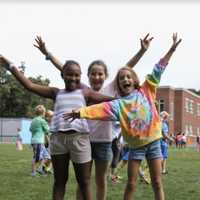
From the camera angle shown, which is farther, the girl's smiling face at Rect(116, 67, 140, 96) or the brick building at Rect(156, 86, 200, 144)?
the brick building at Rect(156, 86, 200, 144)

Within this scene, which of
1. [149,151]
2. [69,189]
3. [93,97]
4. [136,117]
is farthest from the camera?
[69,189]

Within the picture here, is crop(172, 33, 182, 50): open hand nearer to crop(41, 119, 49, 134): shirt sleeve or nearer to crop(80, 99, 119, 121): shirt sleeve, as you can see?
crop(80, 99, 119, 121): shirt sleeve

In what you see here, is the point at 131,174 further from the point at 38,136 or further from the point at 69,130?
the point at 38,136

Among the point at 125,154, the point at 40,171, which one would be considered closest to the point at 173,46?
the point at 125,154

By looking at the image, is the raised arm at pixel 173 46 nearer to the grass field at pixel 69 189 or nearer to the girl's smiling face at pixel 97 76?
the girl's smiling face at pixel 97 76

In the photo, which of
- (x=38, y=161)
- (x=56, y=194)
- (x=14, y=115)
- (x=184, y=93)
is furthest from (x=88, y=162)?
(x=184, y=93)

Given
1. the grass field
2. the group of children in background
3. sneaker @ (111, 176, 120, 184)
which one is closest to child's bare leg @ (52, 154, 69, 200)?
the group of children in background

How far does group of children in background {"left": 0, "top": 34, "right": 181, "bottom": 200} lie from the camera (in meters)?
5.64

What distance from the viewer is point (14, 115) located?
70938 millimetres

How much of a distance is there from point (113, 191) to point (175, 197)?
3.86 feet

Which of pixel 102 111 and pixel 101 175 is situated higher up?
pixel 102 111

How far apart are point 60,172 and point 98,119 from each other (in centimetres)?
72

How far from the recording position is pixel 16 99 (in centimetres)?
6881

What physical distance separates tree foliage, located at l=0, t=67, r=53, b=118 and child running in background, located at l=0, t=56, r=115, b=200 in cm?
6108
